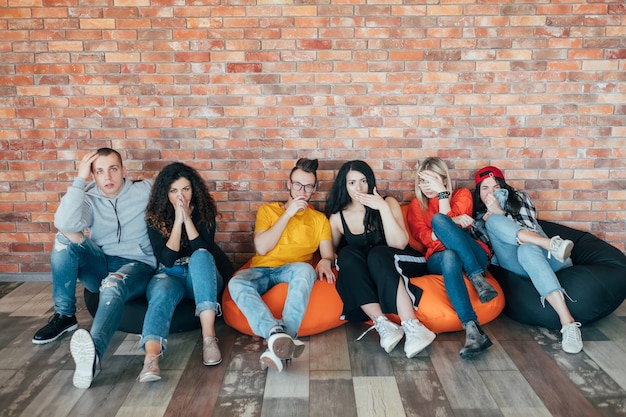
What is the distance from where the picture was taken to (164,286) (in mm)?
2867

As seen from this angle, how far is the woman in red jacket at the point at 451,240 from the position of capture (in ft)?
9.37

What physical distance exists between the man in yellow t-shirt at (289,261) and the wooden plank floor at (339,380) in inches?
8.8

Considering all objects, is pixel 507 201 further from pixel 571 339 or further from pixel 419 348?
pixel 419 348

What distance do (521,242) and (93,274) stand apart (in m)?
2.70

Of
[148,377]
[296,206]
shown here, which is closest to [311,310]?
[296,206]

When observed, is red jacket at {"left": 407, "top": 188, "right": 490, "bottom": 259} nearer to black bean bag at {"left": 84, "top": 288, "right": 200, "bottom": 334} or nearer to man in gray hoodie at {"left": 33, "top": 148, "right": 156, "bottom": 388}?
black bean bag at {"left": 84, "top": 288, "right": 200, "bottom": 334}

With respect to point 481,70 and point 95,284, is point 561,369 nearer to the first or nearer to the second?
point 481,70

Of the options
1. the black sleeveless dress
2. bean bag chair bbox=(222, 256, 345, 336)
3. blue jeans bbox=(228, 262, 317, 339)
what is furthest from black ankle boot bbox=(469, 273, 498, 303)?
blue jeans bbox=(228, 262, 317, 339)

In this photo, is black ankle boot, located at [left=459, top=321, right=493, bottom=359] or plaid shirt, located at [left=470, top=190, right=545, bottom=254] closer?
black ankle boot, located at [left=459, top=321, right=493, bottom=359]

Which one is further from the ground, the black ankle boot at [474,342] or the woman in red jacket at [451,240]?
the woman in red jacket at [451,240]

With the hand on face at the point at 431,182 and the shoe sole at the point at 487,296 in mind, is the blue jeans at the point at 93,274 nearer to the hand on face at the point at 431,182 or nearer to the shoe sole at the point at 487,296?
the hand on face at the point at 431,182

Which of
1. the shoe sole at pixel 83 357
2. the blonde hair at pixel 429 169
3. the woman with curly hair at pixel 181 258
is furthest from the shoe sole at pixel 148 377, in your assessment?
the blonde hair at pixel 429 169

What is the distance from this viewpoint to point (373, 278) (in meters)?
3.00

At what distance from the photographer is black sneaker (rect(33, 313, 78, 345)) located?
2.95 meters
